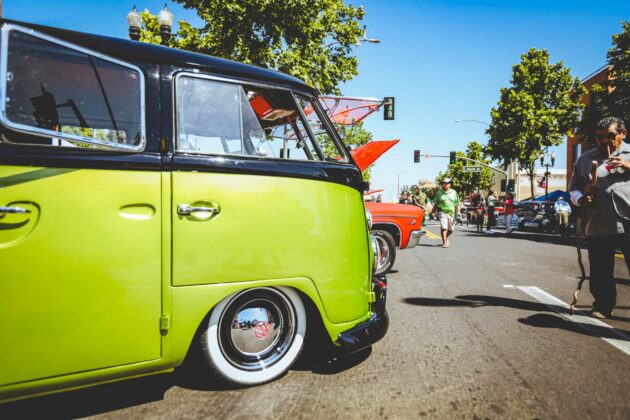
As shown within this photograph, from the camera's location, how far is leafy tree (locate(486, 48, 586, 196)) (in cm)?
2909

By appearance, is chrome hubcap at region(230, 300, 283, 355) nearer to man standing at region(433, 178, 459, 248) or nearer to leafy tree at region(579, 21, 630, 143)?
man standing at region(433, 178, 459, 248)

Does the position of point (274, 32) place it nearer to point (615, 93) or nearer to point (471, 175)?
point (615, 93)

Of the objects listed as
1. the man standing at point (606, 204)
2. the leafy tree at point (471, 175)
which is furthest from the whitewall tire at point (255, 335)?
the leafy tree at point (471, 175)

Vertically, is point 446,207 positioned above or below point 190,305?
above

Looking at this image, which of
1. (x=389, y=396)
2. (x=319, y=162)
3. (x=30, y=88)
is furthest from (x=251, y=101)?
(x=389, y=396)

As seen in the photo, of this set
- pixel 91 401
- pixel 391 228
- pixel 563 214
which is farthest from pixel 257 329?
pixel 563 214

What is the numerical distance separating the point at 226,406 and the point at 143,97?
5.66ft

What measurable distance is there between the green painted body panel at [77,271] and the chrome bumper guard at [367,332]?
1114 mm

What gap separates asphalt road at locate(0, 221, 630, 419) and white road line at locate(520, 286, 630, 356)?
0.05 feet

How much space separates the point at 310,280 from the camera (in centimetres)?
232

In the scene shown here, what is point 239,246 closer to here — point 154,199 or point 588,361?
point 154,199

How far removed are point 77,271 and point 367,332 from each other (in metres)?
1.71

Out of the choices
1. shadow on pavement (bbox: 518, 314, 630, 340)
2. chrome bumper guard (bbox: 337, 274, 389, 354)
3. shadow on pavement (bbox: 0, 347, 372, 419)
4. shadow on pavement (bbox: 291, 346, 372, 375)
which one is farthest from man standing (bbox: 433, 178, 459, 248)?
shadow on pavement (bbox: 0, 347, 372, 419)

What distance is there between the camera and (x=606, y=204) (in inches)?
136
